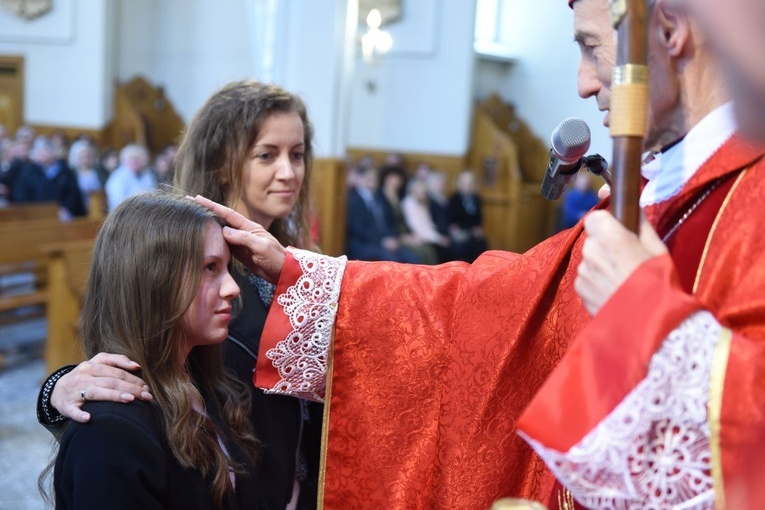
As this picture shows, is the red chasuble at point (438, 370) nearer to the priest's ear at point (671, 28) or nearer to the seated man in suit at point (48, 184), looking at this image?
the priest's ear at point (671, 28)

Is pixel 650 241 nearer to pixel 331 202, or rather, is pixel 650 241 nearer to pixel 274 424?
pixel 274 424

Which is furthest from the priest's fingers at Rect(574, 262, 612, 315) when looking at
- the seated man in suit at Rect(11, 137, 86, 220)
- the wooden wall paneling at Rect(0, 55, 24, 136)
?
the wooden wall paneling at Rect(0, 55, 24, 136)

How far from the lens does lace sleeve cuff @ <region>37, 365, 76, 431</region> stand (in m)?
1.56

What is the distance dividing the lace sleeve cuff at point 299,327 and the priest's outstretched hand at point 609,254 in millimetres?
752

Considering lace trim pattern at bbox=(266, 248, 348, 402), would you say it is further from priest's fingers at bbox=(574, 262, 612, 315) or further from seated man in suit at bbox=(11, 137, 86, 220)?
seated man in suit at bbox=(11, 137, 86, 220)

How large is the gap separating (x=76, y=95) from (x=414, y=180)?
5.20 m

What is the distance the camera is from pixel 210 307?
63.9 inches

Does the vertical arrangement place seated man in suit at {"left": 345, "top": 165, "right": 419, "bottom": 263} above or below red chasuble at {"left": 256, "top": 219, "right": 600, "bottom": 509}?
below

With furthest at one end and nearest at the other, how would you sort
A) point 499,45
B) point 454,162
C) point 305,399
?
1. point 499,45
2. point 454,162
3. point 305,399

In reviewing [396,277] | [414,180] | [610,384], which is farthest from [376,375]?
[414,180]

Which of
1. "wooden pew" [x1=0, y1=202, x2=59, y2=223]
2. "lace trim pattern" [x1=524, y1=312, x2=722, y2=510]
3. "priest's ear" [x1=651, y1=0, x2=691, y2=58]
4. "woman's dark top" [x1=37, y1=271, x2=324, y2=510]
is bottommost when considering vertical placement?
"wooden pew" [x1=0, y1=202, x2=59, y2=223]

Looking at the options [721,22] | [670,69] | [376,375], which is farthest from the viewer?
[376,375]

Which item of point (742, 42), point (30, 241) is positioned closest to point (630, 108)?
point (742, 42)

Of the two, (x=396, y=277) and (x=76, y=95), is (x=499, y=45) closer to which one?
(x=76, y=95)
